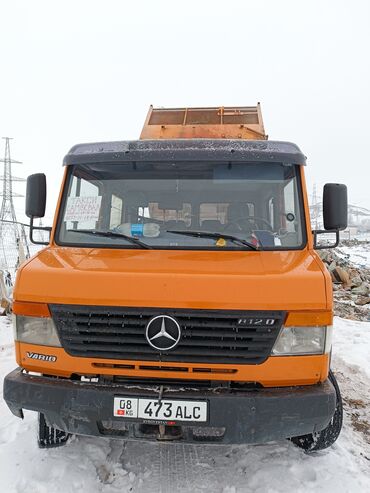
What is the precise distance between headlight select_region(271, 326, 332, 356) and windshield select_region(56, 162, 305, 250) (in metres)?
0.78

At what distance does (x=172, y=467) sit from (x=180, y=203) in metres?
2.01

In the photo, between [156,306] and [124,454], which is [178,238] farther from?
[124,454]

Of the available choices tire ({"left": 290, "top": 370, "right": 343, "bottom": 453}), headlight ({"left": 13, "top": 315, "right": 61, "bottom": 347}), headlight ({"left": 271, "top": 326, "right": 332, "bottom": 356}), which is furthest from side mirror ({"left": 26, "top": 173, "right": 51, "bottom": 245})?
tire ({"left": 290, "top": 370, "right": 343, "bottom": 453})

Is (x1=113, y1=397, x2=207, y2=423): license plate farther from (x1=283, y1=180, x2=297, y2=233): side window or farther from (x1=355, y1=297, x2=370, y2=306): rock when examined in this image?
(x1=355, y1=297, x2=370, y2=306): rock

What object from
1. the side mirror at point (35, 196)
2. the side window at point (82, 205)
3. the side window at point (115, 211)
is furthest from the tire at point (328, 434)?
the side mirror at point (35, 196)

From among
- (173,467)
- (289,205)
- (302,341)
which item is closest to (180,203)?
(289,205)

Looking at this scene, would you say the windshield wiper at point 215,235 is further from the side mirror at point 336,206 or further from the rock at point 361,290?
the rock at point 361,290

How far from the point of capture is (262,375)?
259cm

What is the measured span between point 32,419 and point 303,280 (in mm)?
2769

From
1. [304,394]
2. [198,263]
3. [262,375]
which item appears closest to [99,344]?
[198,263]

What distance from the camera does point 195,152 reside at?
3365 millimetres

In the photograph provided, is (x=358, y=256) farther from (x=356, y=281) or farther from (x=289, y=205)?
(x=289, y=205)

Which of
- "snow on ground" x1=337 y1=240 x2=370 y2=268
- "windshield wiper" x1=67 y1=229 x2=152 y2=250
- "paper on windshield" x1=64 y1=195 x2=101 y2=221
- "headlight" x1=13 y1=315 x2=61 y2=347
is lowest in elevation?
"snow on ground" x1=337 y1=240 x2=370 y2=268

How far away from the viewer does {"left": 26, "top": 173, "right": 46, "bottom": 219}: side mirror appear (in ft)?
12.1
